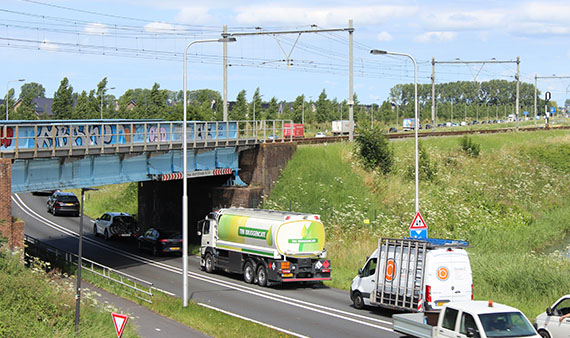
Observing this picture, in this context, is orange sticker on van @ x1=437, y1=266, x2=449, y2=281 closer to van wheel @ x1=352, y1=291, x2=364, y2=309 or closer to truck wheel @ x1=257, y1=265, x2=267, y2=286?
van wheel @ x1=352, y1=291, x2=364, y2=309

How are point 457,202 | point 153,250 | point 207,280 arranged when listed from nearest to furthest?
point 207,280 < point 153,250 < point 457,202

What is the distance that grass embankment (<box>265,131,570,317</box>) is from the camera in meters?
34.8

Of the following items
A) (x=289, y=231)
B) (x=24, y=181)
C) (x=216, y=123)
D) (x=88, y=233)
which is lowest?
(x=88, y=233)

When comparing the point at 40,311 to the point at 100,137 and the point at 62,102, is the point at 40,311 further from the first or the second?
the point at 62,102

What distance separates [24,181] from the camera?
28422 mm

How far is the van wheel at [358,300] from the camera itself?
888 inches

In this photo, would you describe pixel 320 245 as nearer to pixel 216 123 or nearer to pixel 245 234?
pixel 245 234

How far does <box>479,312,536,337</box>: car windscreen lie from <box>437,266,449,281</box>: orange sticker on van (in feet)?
17.7

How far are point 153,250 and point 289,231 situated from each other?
13.2m

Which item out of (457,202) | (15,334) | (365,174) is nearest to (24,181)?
(15,334)

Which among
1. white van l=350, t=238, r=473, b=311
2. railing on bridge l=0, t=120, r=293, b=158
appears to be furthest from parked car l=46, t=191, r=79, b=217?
white van l=350, t=238, r=473, b=311

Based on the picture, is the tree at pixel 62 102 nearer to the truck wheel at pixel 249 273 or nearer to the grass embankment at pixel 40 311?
the truck wheel at pixel 249 273

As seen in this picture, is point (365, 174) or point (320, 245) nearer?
point (320, 245)

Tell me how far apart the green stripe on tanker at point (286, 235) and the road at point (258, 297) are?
1619mm
